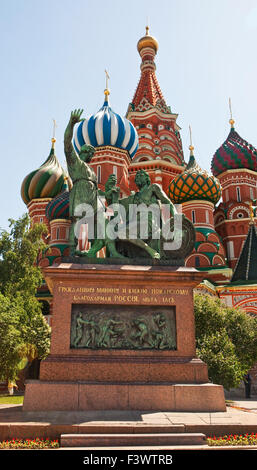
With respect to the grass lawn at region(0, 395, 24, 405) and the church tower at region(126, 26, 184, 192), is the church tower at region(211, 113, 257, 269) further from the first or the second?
the grass lawn at region(0, 395, 24, 405)

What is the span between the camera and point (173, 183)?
35750mm

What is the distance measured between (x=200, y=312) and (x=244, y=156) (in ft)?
86.9

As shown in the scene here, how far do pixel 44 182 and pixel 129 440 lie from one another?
124 ft

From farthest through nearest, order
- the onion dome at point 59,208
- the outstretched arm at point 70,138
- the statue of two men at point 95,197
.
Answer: the onion dome at point 59,208 → the outstretched arm at point 70,138 → the statue of two men at point 95,197

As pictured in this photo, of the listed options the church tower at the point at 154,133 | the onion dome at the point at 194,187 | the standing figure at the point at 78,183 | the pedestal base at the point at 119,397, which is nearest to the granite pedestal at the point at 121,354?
the pedestal base at the point at 119,397

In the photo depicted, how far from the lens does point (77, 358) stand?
8.20m

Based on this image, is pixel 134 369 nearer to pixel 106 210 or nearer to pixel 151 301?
pixel 151 301

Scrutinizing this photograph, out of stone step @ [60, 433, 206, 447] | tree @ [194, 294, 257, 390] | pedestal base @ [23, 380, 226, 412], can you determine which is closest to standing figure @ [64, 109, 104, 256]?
pedestal base @ [23, 380, 226, 412]

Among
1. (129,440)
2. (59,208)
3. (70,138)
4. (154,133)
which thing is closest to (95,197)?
(70,138)

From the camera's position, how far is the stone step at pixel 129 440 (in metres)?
5.84

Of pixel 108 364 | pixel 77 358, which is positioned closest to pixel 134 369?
pixel 108 364

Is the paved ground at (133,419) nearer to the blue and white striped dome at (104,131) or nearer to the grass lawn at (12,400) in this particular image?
the grass lawn at (12,400)

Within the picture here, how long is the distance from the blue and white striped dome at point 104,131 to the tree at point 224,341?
717 inches

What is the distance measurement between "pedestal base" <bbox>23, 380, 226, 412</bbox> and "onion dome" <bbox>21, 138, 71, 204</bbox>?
35509 millimetres
